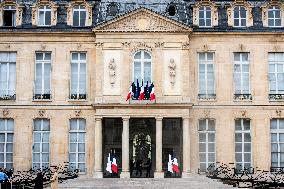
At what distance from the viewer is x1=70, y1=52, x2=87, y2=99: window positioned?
137 feet

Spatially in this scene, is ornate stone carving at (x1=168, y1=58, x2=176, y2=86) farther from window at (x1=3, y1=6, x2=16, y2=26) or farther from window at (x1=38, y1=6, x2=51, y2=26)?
window at (x1=3, y1=6, x2=16, y2=26)

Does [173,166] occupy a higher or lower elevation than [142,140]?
lower

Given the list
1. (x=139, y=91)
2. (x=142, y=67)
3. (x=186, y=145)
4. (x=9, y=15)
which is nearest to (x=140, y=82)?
(x=142, y=67)

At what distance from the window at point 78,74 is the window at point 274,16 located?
12.2 m

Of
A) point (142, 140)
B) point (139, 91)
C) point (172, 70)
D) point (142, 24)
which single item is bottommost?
point (142, 140)

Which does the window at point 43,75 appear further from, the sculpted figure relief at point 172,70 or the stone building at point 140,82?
the sculpted figure relief at point 172,70

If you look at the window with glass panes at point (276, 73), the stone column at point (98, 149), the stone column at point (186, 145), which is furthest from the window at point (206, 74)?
the stone column at point (98, 149)

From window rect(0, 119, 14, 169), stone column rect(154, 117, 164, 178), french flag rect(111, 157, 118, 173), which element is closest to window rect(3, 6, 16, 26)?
window rect(0, 119, 14, 169)

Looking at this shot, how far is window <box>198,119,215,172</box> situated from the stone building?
63 mm

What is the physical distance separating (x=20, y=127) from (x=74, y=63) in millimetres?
5287

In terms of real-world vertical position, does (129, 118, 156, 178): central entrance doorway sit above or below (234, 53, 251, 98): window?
below

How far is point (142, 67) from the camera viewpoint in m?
41.0

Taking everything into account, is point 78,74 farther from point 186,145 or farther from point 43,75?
point 186,145

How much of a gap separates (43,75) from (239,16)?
13171mm
